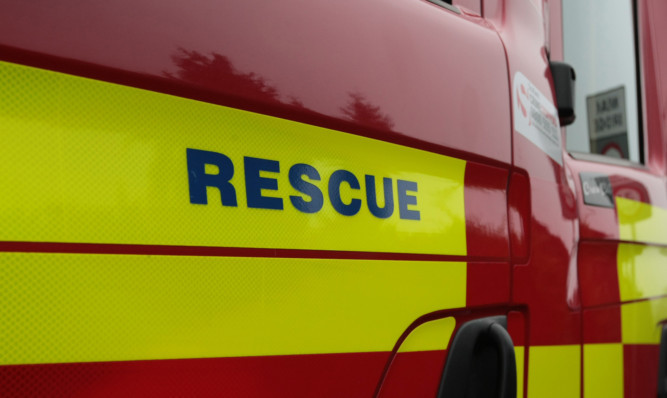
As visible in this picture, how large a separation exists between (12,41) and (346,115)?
51cm

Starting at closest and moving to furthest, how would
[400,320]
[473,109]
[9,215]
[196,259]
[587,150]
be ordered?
[9,215]
[196,259]
[400,320]
[473,109]
[587,150]

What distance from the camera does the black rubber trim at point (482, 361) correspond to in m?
1.31

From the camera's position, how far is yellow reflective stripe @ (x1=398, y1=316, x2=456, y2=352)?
1.20 metres

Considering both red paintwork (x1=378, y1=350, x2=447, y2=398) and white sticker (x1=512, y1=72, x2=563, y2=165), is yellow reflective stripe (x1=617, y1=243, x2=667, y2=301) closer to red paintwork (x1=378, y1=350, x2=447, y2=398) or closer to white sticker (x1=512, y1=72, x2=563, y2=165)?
white sticker (x1=512, y1=72, x2=563, y2=165)

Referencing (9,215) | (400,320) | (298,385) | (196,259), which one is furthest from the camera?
(400,320)

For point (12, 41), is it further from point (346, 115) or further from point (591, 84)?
point (591, 84)

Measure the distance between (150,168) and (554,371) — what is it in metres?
1.08

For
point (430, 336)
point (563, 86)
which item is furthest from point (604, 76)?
point (430, 336)

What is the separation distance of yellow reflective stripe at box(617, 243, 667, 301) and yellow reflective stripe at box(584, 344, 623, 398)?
0.57 feet

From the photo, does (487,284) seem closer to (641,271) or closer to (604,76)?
(641,271)

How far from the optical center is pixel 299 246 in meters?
1.04

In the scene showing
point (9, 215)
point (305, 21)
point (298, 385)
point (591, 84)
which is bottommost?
point (298, 385)

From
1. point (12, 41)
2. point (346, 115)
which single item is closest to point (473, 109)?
point (346, 115)

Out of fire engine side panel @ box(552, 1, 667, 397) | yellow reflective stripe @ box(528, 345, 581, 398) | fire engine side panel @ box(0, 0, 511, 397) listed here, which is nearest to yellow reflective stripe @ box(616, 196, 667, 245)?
fire engine side panel @ box(552, 1, 667, 397)
